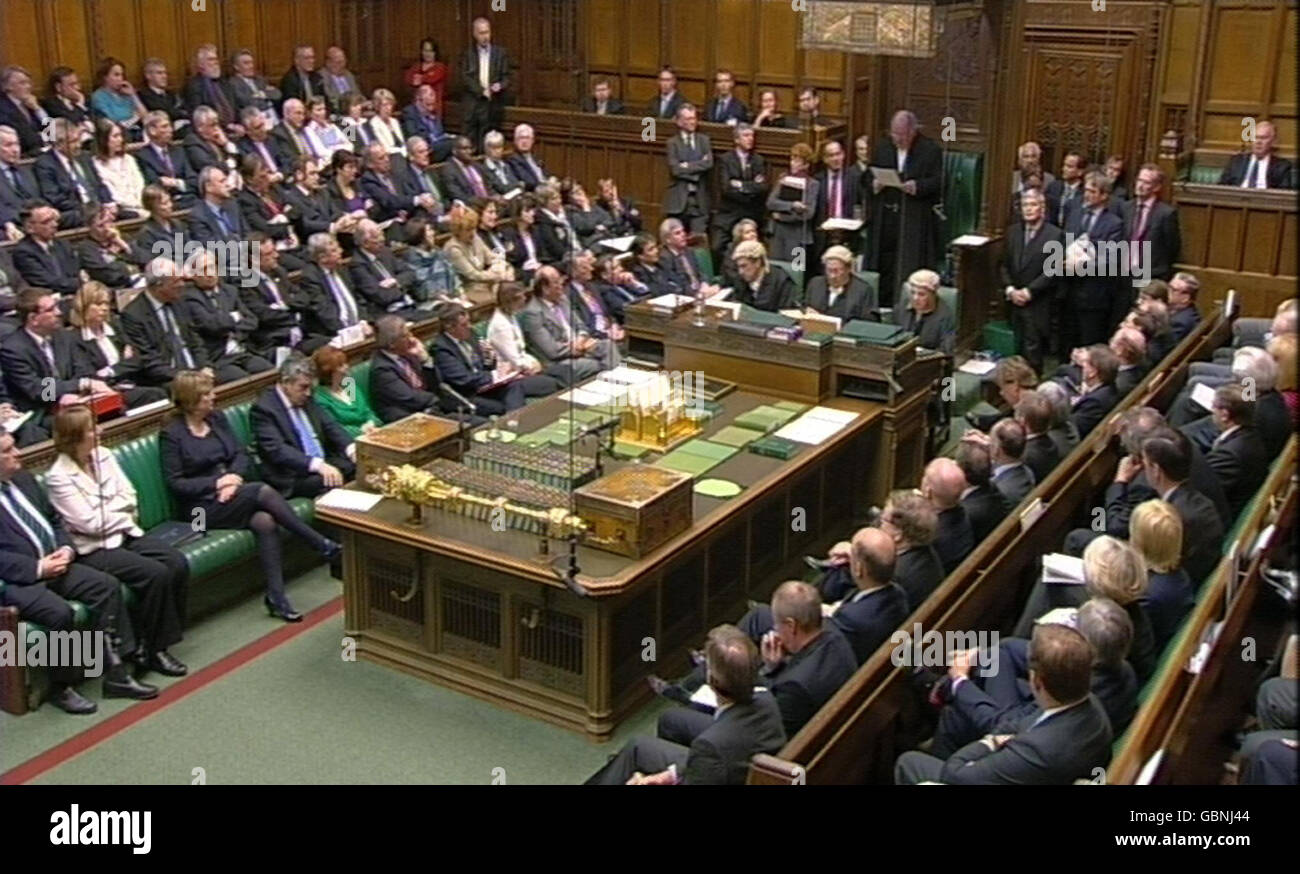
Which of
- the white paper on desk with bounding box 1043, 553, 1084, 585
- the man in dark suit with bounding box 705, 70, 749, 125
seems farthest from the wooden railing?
the man in dark suit with bounding box 705, 70, 749, 125

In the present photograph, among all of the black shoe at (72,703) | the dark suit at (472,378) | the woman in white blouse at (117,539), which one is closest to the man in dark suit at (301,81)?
the dark suit at (472,378)

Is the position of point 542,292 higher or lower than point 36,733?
higher

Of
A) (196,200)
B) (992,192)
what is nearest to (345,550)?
(196,200)

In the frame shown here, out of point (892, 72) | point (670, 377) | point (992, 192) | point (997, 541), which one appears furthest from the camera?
point (892, 72)

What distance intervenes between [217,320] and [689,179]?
4868 millimetres

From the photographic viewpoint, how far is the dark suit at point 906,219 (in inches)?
406

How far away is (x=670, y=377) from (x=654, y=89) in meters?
6.46

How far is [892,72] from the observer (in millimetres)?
11820

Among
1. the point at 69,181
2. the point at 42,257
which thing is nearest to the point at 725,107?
the point at 69,181

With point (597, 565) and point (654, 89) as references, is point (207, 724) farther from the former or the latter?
point (654, 89)

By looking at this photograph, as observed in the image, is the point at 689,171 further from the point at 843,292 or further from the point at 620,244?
the point at 843,292

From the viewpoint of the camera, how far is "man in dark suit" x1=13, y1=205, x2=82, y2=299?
7.79 meters

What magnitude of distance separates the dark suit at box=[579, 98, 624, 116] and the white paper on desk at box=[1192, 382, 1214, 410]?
6.90 m

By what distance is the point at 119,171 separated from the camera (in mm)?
9383
